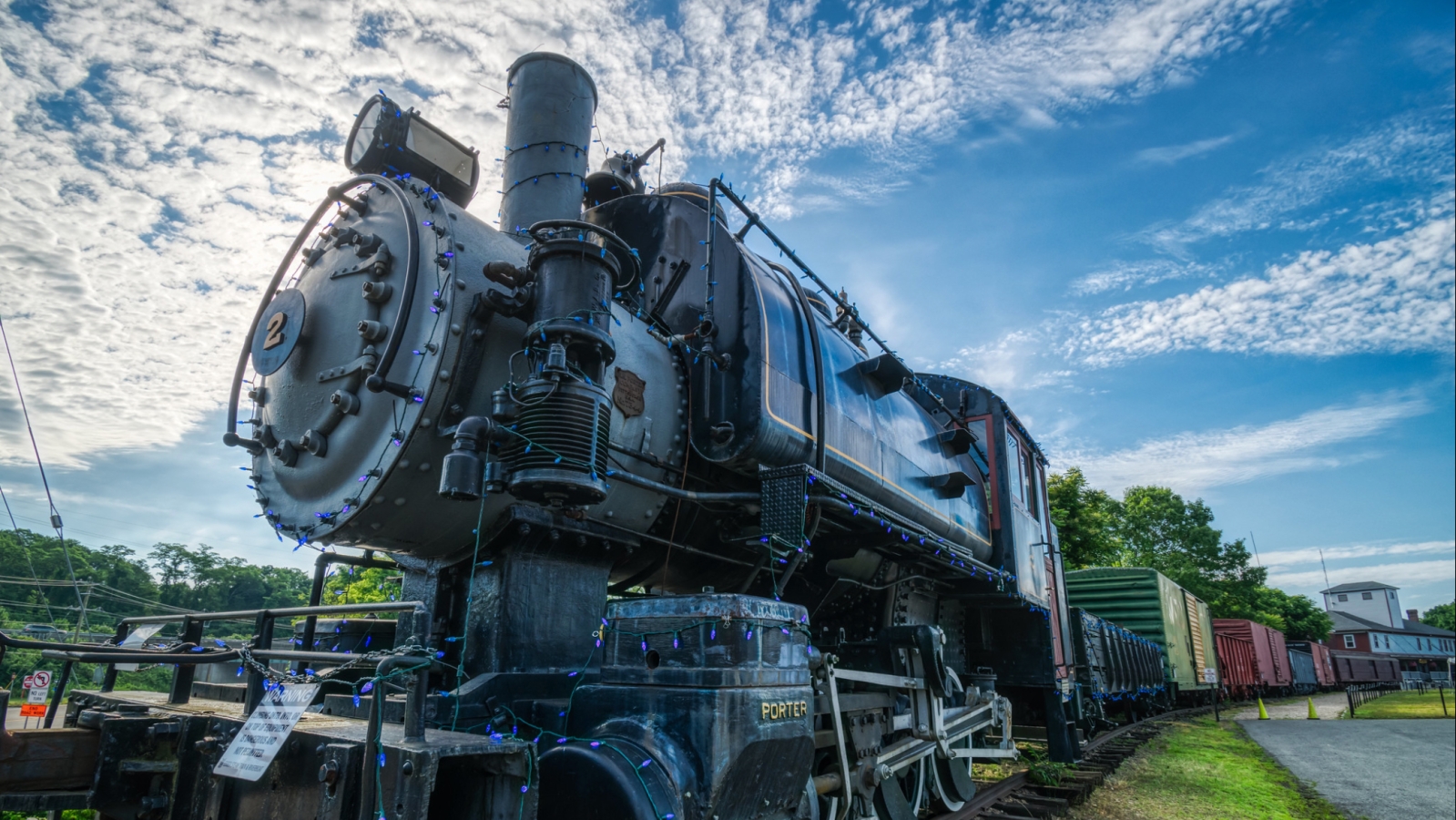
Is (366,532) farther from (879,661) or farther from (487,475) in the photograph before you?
(879,661)

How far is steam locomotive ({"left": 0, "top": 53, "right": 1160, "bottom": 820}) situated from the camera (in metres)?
2.64

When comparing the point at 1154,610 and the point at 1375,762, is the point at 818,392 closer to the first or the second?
the point at 1375,762

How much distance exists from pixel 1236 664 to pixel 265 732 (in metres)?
30.5

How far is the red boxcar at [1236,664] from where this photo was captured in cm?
2478

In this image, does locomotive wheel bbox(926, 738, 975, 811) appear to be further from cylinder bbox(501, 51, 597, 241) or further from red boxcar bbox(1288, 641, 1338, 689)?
red boxcar bbox(1288, 641, 1338, 689)

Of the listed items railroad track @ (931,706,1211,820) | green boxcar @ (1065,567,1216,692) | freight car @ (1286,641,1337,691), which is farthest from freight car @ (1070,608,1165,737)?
freight car @ (1286,641,1337,691)

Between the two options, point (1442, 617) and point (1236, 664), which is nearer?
point (1236, 664)

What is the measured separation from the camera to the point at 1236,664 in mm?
25953

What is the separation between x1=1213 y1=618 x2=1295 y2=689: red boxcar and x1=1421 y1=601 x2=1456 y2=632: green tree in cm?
7958

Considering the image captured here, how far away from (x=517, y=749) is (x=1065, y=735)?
7764 mm

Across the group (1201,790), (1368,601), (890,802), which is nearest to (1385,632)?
(1368,601)

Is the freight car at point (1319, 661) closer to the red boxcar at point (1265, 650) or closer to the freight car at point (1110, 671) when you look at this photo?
the red boxcar at point (1265, 650)

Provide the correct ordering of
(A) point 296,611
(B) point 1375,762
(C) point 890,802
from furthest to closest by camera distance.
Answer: (B) point 1375,762, (C) point 890,802, (A) point 296,611

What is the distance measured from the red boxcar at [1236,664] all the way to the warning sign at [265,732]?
2765 centimetres
